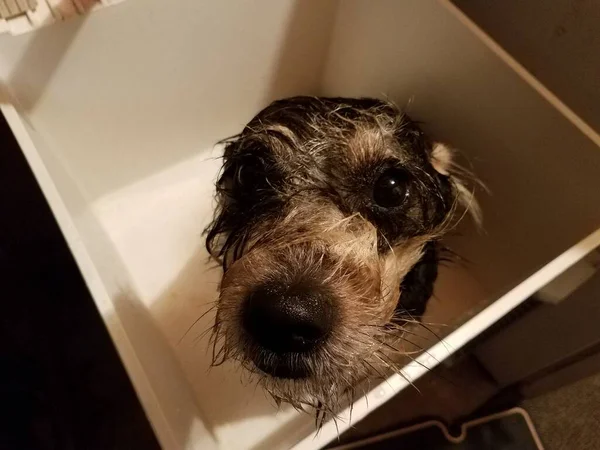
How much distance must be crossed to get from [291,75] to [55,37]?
2.40 ft

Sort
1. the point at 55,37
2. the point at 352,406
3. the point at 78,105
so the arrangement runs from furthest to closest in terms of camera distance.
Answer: the point at 78,105 → the point at 55,37 → the point at 352,406

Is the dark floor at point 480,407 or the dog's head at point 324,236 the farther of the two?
the dark floor at point 480,407

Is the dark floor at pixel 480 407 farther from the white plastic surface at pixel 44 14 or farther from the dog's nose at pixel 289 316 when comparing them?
the white plastic surface at pixel 44 14

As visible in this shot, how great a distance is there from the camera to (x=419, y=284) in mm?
1458

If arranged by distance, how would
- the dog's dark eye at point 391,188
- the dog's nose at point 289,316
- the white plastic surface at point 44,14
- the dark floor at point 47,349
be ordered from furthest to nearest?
the dark floor at point 47,349 < the white plastic surface at point 44,14 < the dog's dark eye at point 391,188 < the dog's nose at point 289,316

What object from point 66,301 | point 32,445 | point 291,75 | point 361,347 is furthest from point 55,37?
point 32,445

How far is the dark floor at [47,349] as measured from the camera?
5.89ft

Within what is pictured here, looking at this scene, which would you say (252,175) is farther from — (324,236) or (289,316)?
(289,316)

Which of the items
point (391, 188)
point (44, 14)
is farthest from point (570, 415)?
point (44, 14)

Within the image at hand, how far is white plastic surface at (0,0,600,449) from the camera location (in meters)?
1.25

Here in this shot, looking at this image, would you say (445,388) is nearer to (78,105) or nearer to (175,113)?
(175,113)

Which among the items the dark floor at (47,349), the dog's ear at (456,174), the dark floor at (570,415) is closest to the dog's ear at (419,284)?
the dog's ear at (456,174)

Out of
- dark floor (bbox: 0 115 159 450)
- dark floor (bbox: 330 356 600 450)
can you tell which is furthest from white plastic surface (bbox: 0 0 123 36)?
dark floor (bbox: 330 356 600 450)

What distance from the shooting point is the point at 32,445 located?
5.79 ft
